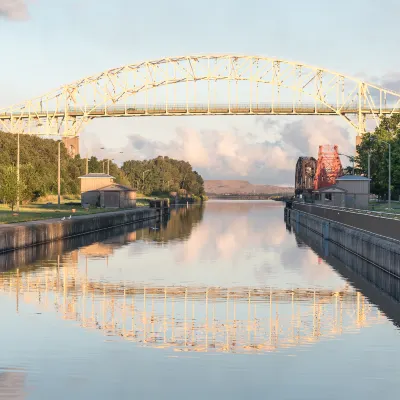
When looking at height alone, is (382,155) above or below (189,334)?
above

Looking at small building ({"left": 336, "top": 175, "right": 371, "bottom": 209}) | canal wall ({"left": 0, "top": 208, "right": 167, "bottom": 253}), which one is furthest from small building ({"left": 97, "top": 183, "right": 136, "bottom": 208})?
small building ({"left": 336, "top": 175, "right": 371, "bottom": 209})

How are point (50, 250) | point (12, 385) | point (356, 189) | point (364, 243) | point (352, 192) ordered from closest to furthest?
point (12, 385)
point (364, 243)
point (50, 250)
point (352, 192)
point (356, 189)

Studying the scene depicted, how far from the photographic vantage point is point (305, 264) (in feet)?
153

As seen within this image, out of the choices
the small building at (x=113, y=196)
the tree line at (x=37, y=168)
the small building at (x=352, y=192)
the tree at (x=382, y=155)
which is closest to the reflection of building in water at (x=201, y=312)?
the tree line at (x=37, y=168)

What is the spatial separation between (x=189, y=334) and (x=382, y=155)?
84.0m

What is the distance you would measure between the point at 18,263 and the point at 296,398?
28.3 m

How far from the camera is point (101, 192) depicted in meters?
107

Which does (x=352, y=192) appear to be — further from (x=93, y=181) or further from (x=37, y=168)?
(x=37, y=168)

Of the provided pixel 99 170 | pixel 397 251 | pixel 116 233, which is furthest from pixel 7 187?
pixel 99 170

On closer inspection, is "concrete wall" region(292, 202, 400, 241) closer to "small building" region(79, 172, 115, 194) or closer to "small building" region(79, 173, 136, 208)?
"small building" region(79, 173, 136, 208)

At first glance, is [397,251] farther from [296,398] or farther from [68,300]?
[296,398]

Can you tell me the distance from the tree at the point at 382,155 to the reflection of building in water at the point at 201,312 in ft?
195

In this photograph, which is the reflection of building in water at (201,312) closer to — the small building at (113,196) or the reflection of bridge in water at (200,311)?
the reflection of bridge in water at (200,311)

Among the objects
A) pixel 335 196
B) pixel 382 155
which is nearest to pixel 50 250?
pixel 335 196
